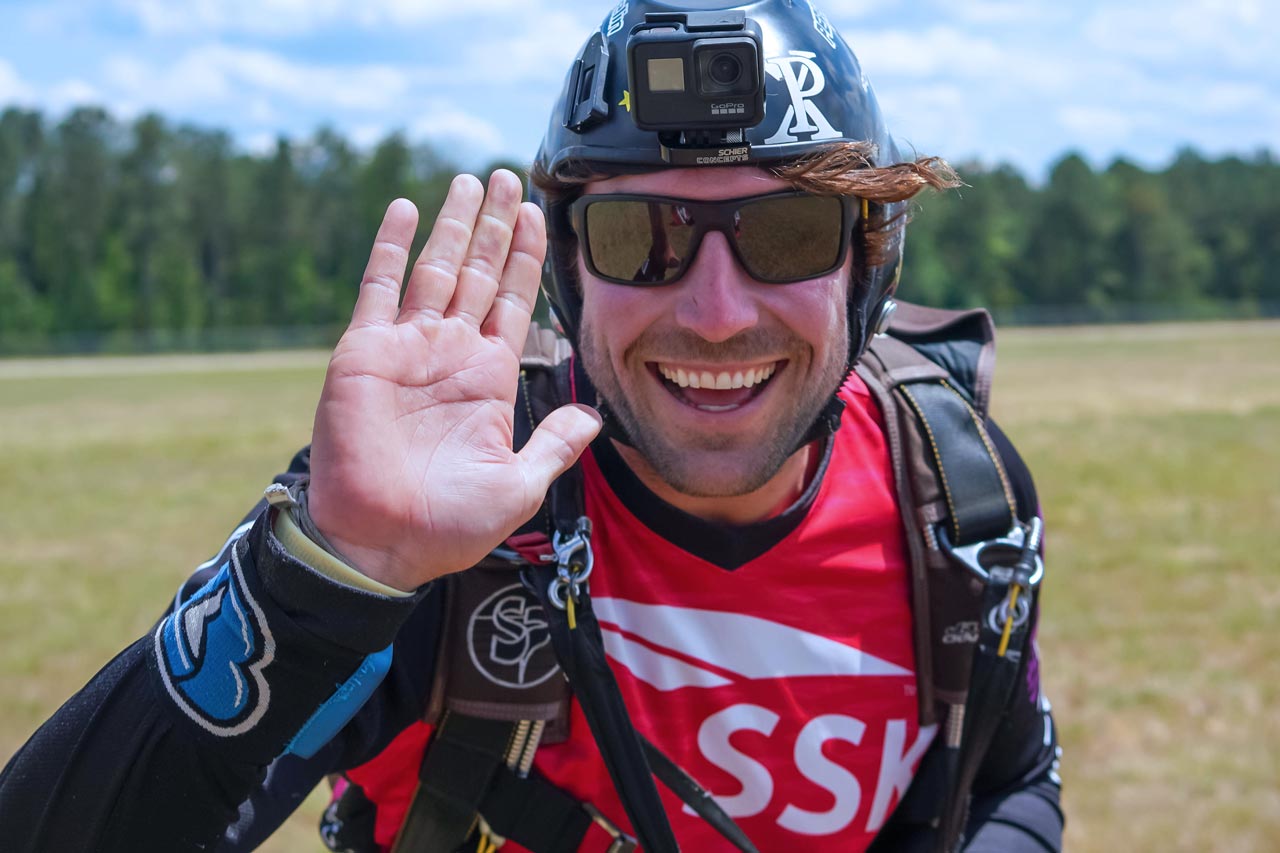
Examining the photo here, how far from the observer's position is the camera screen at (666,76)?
2391mm

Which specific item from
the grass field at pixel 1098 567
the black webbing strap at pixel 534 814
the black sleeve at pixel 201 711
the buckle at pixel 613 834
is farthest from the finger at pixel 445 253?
the grass field at pixel 1098 567

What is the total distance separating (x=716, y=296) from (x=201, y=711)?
1.20 metres

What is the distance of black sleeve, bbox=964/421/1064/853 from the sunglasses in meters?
0.68

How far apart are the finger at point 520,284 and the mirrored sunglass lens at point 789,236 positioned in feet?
1.55

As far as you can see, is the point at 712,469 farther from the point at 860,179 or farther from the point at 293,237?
the point at 293,237

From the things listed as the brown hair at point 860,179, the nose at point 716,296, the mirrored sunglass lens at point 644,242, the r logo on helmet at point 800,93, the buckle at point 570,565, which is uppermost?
the r logo on helmet at point 800,93

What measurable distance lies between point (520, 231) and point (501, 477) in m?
0.46

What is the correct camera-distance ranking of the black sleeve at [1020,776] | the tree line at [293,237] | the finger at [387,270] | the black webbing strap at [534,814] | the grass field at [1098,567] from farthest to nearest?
1. the tree line at [293,237]
2. the grass field at [1098,567]
3. the black sleeve at [1020,776]
4. the black webbing strap at [534,814]
5. the finger at [387,270]

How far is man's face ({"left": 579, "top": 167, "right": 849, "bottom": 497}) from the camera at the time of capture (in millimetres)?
2396

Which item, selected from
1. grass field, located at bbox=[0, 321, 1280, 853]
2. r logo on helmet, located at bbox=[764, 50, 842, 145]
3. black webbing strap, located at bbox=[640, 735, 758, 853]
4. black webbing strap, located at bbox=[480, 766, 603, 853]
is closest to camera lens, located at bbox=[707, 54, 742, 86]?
r logo on helmet, located at bbox=[764, 50, 842, 145]

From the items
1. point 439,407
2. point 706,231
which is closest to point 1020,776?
point 706,231

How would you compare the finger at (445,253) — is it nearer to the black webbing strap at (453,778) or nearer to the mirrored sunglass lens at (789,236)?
the mirrored sunglass lens at (789,236)

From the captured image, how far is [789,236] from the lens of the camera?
7.99 feet

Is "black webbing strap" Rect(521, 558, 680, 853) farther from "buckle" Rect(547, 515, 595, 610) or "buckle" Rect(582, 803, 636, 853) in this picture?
"buckle" Rect(582, 803, 636, 853)
